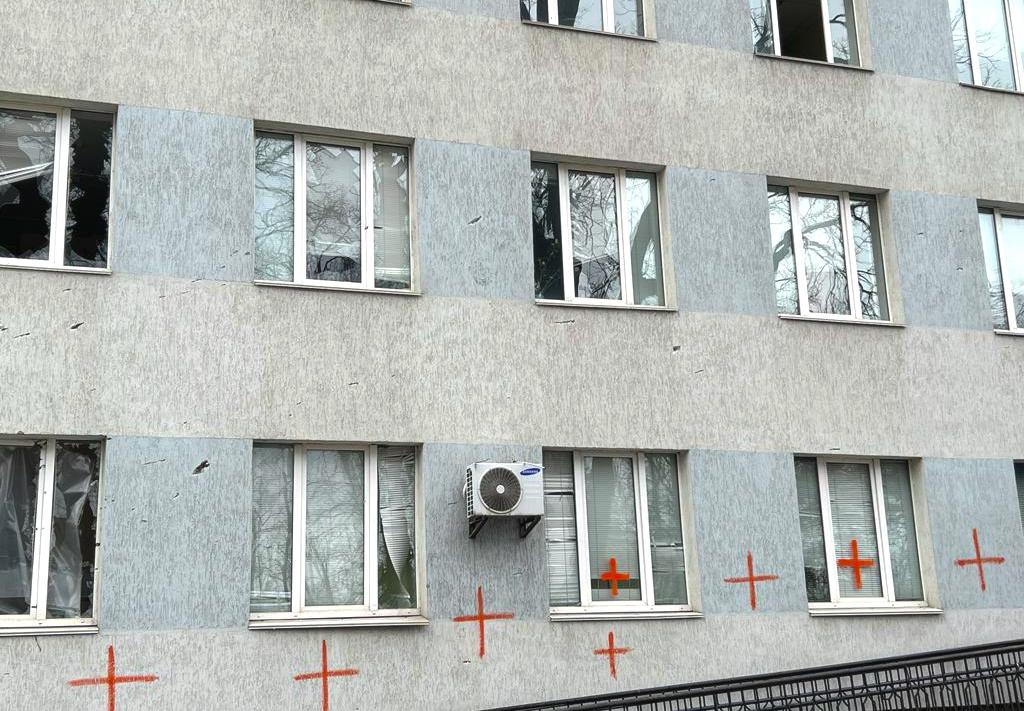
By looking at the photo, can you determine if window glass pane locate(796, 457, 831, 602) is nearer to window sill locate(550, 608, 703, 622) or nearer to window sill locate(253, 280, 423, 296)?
window sill locate(550, 608, 703, 622)

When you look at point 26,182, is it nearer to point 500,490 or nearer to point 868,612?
point 500,490

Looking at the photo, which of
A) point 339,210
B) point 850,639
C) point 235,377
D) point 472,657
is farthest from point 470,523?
point 850,639

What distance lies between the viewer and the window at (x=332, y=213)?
391 inches

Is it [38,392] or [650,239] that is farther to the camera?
[650,239]

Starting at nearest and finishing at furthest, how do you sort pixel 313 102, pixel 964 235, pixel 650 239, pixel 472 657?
pixel 472 657 < pixel 313 102 < pixel 650 239 < pixel 964 235

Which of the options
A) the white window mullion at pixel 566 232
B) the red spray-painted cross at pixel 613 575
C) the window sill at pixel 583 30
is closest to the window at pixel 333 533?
the red spray-painted cross at pixel 613 575

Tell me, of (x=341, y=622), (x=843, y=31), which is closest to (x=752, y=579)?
(x=341, y=622)

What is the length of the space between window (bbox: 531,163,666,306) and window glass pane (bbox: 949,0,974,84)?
372cm

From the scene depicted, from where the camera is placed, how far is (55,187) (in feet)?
30.8

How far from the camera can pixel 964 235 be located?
468 inches

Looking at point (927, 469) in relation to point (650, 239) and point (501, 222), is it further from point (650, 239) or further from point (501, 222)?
point (501, 222)

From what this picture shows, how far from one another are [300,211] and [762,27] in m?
4.95

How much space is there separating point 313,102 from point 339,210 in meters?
0.88

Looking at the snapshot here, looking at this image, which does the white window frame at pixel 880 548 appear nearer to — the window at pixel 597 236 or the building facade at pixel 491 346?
the building facade at pixel 491 346
